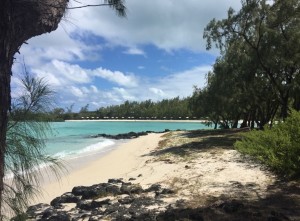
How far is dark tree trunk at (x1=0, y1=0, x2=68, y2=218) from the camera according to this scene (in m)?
3.30

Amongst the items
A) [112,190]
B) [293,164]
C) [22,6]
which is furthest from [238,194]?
[22,6]

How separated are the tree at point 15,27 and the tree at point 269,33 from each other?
17093 mm

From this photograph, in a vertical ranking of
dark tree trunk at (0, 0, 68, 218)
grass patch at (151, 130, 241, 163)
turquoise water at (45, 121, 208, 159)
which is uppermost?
dark tree trunk at (0, 0, 68, 218)

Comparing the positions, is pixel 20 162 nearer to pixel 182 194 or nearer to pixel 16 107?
pixel 16 107

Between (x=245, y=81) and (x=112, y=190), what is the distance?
14.7m

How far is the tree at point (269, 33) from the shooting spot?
62.2 feet

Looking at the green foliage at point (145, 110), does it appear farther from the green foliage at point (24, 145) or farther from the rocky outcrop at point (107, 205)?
the green foliage at point (24, 145)

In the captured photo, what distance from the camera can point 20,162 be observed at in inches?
162

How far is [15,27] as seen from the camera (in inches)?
135

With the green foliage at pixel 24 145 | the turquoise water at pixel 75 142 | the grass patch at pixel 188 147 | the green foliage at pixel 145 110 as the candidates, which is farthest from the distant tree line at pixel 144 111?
the green foliage at pixel 24 145

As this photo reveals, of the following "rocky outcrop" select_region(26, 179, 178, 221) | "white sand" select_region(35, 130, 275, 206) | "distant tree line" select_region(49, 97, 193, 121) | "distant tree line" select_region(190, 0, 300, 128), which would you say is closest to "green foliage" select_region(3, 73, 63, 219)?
"rocky outcrop" select_region(26, 179, 178, 221)

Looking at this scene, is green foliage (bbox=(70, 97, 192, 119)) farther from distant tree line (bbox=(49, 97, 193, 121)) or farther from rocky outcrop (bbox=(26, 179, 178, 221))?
rocky outcrop (bbox=(26, 179, 178, 221))

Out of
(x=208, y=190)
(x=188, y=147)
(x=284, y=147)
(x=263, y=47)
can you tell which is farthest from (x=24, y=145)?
(x=263, y=47)

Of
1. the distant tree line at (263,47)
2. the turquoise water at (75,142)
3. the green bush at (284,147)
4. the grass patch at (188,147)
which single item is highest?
the distant tree line at (263,47)
